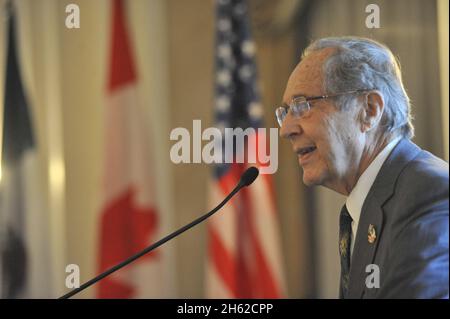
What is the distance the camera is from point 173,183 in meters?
4.71

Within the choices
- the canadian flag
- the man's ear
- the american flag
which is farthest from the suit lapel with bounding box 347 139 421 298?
the canadian flag

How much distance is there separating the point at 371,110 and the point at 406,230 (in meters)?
0.43

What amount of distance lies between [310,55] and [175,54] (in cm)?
314

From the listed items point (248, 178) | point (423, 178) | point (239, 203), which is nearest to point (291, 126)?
point (248, 178)

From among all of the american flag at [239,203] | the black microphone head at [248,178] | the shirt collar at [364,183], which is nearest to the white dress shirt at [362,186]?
the shirt collar at [364,183]

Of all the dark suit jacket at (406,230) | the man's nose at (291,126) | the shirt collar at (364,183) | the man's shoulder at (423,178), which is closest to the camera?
the dark suit jacket at (406,230)

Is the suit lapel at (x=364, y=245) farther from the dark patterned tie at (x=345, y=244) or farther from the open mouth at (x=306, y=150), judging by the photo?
the open mouth at (x=306, y=150)

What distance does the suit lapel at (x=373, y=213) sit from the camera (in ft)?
4.74

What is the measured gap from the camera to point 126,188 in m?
4.09

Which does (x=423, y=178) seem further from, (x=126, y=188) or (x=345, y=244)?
(x=126, y=188)

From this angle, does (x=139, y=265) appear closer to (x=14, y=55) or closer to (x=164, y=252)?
(x=164, y=252)
